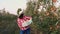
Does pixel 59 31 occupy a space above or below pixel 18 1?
below

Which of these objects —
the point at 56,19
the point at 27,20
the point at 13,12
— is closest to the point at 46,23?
the point at 56,19

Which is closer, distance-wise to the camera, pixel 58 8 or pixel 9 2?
pixel 58 8

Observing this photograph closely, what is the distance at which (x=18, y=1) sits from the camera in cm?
828

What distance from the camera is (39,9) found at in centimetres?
767

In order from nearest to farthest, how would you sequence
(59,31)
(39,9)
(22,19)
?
(22,19), (59,31), (39,9)

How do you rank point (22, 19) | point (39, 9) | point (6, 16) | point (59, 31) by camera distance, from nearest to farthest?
point (22, 19)
point (59, 31)
point (39, 9)
point (6, 16)

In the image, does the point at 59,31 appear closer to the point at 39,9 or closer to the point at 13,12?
the point at 39,9

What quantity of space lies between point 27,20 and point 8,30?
1491 mm

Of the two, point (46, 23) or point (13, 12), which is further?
point (13, 12)

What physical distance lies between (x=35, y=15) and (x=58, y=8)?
669 mm

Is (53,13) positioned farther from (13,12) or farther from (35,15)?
(13,12)

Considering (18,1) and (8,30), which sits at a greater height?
(18,1)

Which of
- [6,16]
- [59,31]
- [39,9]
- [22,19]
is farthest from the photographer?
[6,16]

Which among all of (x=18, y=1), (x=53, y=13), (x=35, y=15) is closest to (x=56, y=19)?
(x=53, y=13)
